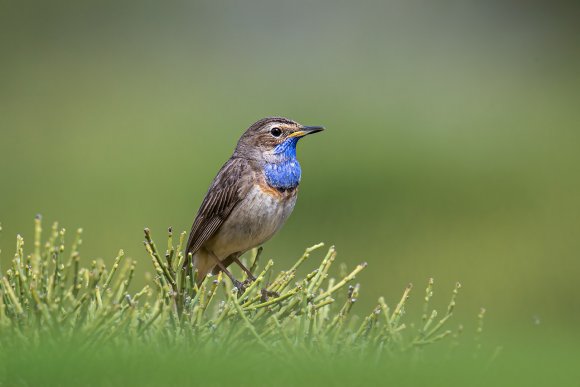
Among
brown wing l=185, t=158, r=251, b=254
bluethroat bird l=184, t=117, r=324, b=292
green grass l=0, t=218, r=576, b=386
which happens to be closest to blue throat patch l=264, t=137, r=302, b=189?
bluethroat bird l=184, t=117, r=324, b=292

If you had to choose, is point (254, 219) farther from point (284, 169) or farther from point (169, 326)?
point (169, 326)

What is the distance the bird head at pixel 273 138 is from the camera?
5059mm

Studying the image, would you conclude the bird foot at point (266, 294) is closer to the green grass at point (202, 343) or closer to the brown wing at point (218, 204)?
the green grass at point (202, 343)

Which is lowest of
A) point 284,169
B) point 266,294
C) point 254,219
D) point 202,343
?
point 202,343

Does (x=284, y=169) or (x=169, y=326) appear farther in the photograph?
(x=284, y=169)

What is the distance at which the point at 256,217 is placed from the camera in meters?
4.85

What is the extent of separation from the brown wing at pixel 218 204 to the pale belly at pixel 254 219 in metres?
0.04

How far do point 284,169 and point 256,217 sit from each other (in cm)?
29

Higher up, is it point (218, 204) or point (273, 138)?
point (273, 138)

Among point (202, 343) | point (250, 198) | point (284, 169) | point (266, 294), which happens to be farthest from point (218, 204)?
point (202, 343)

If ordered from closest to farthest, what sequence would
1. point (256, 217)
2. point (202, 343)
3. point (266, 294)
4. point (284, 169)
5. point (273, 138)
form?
point (202, 343) < point (266, 294) < point (256, 217) < point (284, 169) < point (273, 138)

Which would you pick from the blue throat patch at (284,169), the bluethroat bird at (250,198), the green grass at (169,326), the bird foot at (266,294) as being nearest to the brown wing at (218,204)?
the bluethroat bird at (250,198)

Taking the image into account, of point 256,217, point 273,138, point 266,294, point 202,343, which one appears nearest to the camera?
point 202,343

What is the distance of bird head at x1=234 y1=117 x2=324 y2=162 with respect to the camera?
A: 16.6 ft
